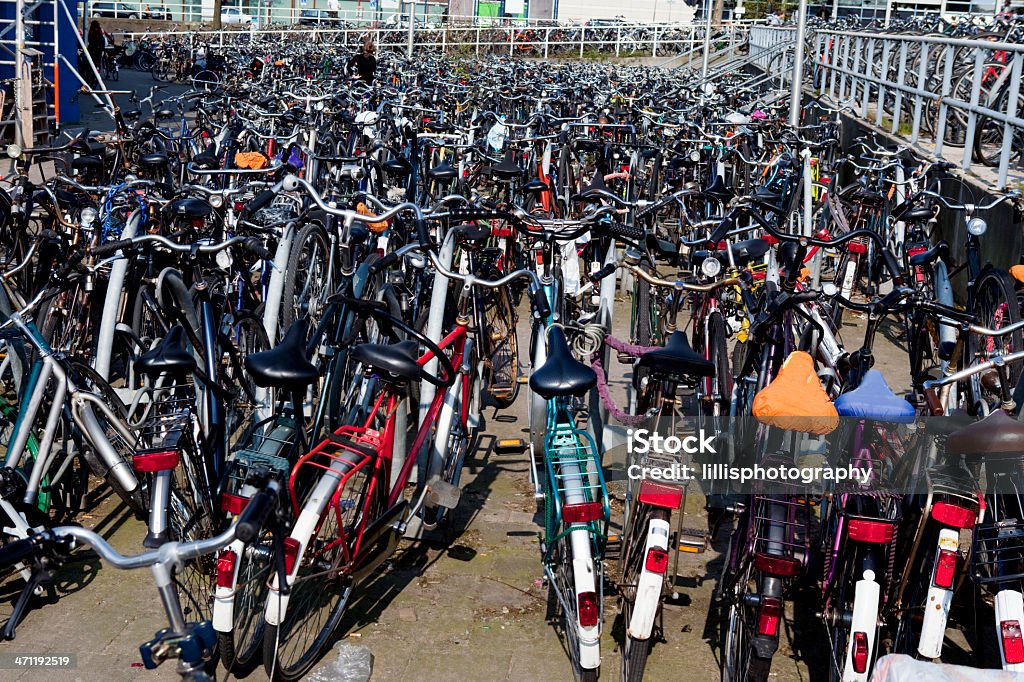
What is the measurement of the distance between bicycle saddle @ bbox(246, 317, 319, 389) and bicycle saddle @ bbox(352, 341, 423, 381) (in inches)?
7.6

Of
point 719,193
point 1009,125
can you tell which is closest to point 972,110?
point 1009,125

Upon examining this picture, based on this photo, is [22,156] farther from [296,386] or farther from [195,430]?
[296,386]

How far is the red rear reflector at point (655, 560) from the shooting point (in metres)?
3.24

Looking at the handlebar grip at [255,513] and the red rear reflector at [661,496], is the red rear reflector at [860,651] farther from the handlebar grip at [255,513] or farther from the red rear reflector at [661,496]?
the handlebar grip at [255,513]

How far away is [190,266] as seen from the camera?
5.10 metres

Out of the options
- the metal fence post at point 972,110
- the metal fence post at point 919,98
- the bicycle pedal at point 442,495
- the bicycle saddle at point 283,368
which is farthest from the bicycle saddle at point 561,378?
the metal fence post at point 919,98

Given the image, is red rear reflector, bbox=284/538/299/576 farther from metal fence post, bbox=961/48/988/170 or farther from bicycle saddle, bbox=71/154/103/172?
metal fence post, bbox=961/48/988/170

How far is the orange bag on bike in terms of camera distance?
10.2ft

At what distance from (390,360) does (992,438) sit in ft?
5.67

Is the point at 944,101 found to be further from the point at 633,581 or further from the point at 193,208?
the point at 633,581

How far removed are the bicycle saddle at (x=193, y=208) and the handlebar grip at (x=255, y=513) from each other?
2511mm

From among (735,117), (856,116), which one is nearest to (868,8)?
(856,116)

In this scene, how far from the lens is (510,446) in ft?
17.2

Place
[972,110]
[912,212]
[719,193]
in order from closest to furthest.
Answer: [912,212]
[719,193]
[972,110]
